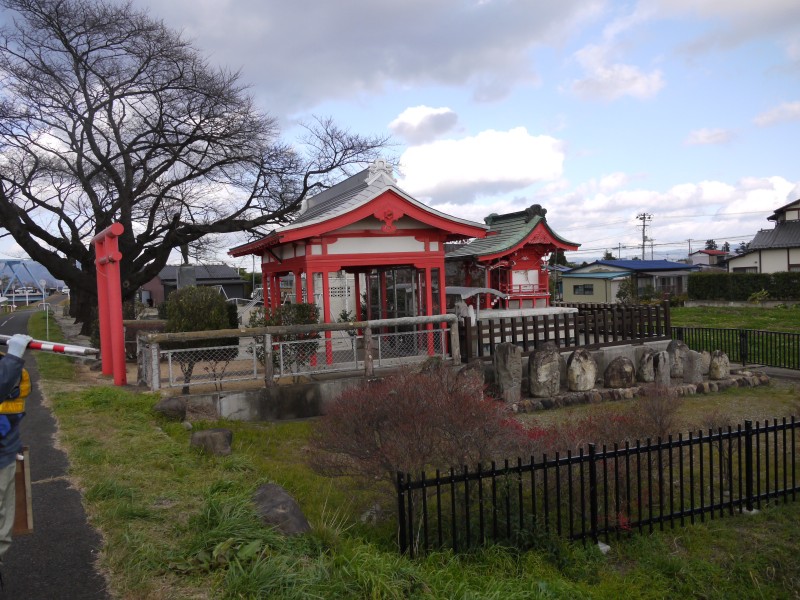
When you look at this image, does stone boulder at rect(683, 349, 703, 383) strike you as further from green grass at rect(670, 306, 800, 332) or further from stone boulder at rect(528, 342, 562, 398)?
green grass at rect(670, 306, 800, 332)

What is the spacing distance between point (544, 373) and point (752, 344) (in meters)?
8.87

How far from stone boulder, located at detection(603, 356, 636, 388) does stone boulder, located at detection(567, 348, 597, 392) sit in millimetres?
590

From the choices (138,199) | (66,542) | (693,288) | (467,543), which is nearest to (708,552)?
(467,543)

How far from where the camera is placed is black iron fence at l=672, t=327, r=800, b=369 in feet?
53.7

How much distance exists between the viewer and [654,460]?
7418 mm

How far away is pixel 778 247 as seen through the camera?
139 feet

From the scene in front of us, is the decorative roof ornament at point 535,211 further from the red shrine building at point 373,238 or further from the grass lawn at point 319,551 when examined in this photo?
the grass lawn at point 319,551

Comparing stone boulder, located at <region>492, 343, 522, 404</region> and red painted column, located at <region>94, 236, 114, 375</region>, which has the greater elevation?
red painted column, located at <region>94, 236, 114, 375</region>

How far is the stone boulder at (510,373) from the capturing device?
12.0 m

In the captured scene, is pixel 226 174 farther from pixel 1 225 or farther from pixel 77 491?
Answer: pixel 77 491

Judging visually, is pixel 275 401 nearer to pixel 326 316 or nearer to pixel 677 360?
pixel 326 316

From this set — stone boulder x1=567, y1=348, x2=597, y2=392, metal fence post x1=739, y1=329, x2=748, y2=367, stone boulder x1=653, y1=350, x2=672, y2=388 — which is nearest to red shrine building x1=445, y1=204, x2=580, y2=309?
metal fence post x1=739, y1=329, x2=748, y2=367

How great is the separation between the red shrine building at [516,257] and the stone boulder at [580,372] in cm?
761

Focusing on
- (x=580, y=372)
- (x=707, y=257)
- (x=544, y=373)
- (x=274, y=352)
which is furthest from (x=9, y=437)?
(x=707, y=257)
